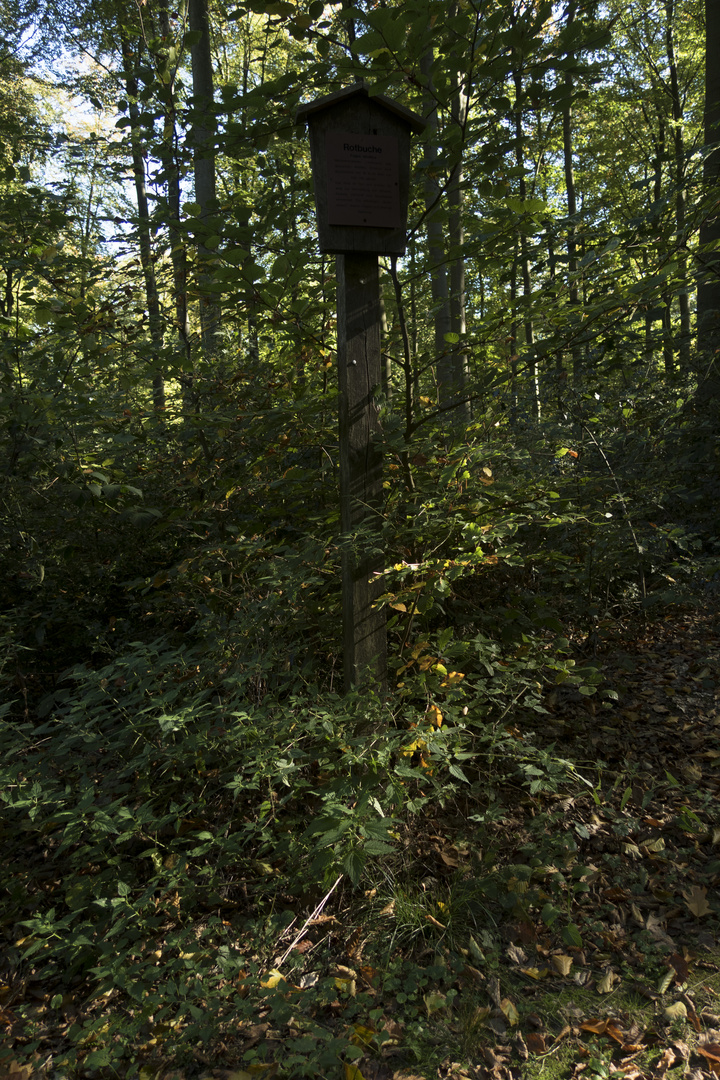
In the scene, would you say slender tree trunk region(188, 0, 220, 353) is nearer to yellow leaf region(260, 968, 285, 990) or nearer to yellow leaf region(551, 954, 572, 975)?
yellow leaf region(260, 968, 285, 990)

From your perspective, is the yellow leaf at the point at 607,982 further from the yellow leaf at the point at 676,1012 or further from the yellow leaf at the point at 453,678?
the yellow leaf at the point at 453,678

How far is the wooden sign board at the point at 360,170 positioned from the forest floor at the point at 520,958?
2.55m

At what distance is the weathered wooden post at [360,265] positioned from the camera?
9.46ft

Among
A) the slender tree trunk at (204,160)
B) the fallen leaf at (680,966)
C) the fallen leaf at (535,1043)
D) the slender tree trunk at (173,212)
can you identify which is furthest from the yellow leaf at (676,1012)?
the slender tree trunk at (173,212)

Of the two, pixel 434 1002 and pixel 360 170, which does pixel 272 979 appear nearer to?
pixel 434 1002

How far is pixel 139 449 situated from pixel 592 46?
12.6 ft

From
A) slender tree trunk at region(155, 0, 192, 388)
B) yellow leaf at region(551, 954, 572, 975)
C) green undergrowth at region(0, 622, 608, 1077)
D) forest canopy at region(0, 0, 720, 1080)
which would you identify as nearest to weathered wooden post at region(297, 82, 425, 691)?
forest canopy at region(0, 0, 720, 1080)

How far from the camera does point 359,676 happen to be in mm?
2957

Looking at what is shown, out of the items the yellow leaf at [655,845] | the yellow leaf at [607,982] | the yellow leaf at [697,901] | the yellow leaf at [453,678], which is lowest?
the yellow leaf at [607,982]

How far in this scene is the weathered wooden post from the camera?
2885 mm

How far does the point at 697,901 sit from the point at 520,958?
766 mm

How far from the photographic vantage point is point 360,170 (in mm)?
2920

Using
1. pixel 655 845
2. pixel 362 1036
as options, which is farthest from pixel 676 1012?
pixel 362 1036

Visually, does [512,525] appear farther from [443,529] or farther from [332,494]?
[332,494]
